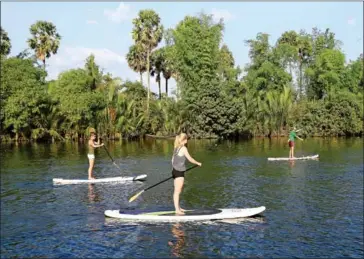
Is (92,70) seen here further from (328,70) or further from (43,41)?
(328,70)

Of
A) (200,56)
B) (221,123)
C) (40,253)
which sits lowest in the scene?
(40,253)

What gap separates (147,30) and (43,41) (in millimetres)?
15689

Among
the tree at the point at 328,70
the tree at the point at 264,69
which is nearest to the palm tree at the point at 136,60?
the tree at the point at 264,69

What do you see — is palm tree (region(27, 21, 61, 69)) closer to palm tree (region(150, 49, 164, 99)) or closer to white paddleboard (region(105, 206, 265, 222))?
palm tree (region(150, 49, 164, 99))

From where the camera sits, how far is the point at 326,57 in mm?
78000

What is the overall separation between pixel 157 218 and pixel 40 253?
403 cm

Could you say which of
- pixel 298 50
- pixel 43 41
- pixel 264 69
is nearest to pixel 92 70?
pixel 43 41

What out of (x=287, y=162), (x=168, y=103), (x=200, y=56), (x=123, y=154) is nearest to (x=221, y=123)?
(x=168, y=103)

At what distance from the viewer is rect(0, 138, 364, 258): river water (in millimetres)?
12281

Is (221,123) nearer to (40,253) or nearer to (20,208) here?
(20,208)

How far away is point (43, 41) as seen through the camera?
68125mm

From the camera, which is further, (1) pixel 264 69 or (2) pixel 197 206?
(1) pixel 264 69

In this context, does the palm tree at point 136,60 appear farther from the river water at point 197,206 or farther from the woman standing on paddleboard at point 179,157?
the woman standing on paddleboard at point 179,157

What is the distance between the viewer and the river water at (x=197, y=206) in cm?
1228
